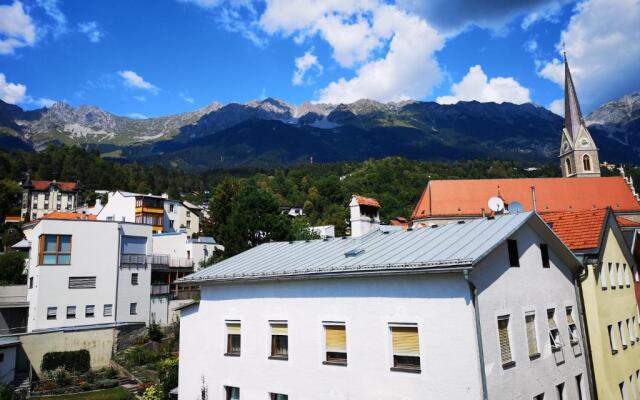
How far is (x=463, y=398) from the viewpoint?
10.9 m

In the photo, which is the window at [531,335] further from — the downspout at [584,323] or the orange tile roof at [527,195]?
the orange tile roof at [527,195]

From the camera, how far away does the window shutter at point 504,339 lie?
1243 centimetres

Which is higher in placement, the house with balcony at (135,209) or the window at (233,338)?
the house with balcony at (135,209)

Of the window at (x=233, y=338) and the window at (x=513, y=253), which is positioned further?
the window at (x=233, y=338)

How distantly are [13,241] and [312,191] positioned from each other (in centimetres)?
7771

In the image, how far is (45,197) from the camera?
11375 centimetres

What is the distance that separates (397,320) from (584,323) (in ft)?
31.7

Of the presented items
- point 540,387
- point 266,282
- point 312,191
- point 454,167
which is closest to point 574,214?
point 540,387

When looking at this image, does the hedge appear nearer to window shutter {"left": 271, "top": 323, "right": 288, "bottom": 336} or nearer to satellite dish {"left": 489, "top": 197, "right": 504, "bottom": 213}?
window shutter {"left": 271, "top": 323, "right": 288, "bottom": 336}

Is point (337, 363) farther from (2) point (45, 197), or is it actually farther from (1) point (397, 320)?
(2) point (45, 197)

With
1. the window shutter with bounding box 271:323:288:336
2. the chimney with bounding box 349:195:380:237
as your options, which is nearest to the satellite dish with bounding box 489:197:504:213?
the chimney with bounding box 349:195:380:237

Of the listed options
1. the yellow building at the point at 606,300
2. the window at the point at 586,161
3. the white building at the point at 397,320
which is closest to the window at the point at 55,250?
the white building at the point at 397,320

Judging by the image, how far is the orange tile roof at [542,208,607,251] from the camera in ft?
60.6

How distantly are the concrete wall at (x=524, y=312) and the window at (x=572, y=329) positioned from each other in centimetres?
24
